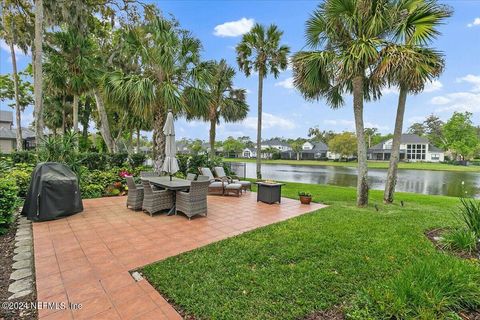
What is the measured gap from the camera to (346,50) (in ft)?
20.1

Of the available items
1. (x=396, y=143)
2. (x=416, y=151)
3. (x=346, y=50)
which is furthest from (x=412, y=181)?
(x=416, y=151)

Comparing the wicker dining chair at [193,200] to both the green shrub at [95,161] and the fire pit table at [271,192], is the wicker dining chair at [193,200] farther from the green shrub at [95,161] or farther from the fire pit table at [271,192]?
the green shrub at [95,161]

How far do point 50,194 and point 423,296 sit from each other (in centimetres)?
616

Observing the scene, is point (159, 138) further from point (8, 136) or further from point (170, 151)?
point (8, 136)

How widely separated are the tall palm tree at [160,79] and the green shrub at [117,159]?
281 cm

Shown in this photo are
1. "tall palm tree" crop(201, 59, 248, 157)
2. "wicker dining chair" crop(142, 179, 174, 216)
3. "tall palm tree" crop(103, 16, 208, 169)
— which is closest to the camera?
"wicker dining chair" crop(142, 179, 174, 216)

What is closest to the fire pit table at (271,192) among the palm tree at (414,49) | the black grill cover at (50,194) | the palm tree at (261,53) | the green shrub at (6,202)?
the palm tree at (414,49)

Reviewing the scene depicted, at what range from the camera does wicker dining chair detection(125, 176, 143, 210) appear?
18.1 ft

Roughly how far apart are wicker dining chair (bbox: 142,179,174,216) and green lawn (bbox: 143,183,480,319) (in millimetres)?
2186

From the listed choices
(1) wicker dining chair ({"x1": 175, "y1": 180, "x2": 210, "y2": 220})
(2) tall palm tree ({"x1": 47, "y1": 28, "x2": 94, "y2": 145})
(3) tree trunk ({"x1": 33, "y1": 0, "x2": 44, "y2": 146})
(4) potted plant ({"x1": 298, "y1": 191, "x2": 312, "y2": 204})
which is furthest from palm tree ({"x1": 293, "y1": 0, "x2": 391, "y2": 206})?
(2) tall palm tree ({"x1": 47, "y1": 28, "x2": 94, "y2": 145})

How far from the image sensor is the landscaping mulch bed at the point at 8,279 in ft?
6.82

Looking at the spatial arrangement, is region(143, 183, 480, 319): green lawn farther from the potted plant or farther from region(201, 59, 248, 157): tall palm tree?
region(201, 59, 248, 157): tall palm tree

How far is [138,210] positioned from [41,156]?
2940 mm

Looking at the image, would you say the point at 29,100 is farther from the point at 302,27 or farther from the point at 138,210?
the point at 302,27
